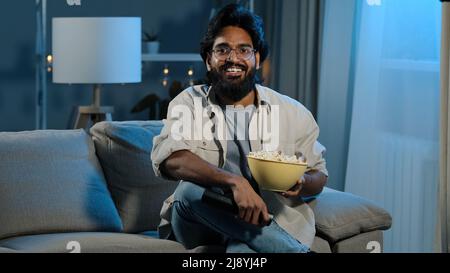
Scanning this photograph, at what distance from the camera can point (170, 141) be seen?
2.53 m

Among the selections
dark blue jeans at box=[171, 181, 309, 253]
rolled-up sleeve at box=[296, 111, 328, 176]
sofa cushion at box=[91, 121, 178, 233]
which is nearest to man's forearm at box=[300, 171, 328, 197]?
rolled-up sleeve at box=[296, 111, 328, 176]

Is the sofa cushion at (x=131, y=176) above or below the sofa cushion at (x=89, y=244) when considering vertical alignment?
above

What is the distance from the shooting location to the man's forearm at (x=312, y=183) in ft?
8.30

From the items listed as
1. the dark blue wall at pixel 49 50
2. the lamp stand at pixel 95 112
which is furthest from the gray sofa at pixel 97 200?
the dark blue wall at pixel 49 50

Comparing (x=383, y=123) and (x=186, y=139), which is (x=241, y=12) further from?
(x=383, y=123)

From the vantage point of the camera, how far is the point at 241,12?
268cm

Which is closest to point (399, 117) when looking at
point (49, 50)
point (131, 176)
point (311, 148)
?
point (311, 148)

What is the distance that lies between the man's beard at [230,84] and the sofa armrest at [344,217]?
17.2 inches

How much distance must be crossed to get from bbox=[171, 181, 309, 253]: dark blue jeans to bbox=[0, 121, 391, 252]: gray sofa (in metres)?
0.16

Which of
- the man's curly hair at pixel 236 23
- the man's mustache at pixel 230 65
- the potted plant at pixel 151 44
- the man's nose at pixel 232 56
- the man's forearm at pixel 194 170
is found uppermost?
the man's curly hair at pixel 236 23

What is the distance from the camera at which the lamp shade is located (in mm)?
4156

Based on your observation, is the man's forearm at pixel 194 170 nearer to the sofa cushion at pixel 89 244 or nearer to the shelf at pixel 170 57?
the sofa cushion at pixel 89 244

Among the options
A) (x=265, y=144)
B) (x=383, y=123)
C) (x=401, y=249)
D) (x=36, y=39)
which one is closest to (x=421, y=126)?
(x=383, y=123)
